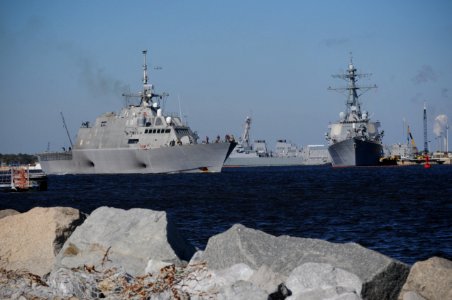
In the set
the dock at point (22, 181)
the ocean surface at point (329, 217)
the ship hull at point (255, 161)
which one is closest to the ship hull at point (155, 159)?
the dock at point (22, 181)

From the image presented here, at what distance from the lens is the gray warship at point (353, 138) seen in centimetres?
10462

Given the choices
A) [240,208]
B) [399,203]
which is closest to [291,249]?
[240,208]

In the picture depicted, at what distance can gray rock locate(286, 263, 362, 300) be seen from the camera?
24.8ft

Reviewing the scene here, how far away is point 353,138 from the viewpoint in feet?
339

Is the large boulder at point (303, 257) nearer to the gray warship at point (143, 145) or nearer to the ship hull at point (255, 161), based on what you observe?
the gray warship at point (143, 145)

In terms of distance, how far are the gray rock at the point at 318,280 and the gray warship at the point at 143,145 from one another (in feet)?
224

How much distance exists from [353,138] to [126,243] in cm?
9519

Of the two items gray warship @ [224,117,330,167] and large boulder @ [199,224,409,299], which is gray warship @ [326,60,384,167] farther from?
large boulder @ [199,224,409,299]

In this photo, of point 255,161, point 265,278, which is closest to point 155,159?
point 255,161

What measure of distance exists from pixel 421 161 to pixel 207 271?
13133 cm

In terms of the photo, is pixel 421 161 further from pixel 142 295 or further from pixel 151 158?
pixel 142 295

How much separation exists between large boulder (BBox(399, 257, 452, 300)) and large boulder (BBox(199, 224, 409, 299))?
101 mm

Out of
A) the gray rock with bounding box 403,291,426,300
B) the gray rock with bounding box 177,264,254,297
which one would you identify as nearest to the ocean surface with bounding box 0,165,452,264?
the gray rock with bounding box 403,291,426,300

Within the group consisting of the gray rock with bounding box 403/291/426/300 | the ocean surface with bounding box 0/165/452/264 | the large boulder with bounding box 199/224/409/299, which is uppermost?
the large boulder with bounding box 199/224/409/299
